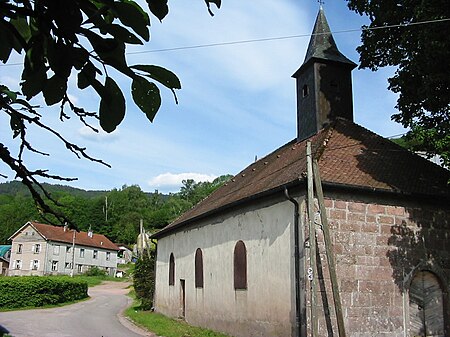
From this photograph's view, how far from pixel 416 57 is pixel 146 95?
41.5 ft

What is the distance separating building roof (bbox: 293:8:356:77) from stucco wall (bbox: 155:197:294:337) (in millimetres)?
6629

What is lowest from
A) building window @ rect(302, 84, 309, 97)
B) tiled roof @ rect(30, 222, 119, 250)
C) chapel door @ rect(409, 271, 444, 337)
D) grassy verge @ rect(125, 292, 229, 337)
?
grassy verge @ rect(125, 292, 229, 337)

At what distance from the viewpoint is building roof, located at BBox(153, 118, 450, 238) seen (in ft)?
45.1

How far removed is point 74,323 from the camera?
71.8 ft

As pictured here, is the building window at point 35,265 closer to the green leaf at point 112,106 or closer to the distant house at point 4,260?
the distant house at point 4,260

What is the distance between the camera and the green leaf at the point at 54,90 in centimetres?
146

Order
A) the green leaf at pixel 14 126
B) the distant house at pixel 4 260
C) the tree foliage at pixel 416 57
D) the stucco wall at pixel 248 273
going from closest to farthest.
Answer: the green leaf at pixel 14 126 < the tree foliage at pixel 416 57 < the stucco wall at pixel 248 273 < the distant house at pixel 4 260

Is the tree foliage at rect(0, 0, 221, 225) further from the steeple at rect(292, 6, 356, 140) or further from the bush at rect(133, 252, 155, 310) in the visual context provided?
the bush at rect(133, 252, 155, 310)

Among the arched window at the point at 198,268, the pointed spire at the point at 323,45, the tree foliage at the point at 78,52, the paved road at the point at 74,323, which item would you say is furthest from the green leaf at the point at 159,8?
the arched window at the point at 198,268

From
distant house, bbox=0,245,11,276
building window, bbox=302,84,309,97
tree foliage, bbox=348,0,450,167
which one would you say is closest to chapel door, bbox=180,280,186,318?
building window, bbox=302,84,309,97

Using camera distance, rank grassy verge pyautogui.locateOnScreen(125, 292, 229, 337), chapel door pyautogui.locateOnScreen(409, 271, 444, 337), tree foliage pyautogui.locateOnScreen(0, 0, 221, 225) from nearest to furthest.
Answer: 1. tree foliage pyautogui.locateOnScreen(0, 0, 221, 225)
2. chapel door pyautogui.locateOnScreen(409, 271, 444, 337)
3. grassy verge pyautogui.locateOnScreen(125, 292, 229, 337)

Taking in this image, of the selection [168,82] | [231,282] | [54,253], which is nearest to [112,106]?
[168,82]

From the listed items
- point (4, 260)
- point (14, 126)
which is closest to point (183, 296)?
point (14, 126)

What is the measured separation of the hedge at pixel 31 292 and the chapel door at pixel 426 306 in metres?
24.9
